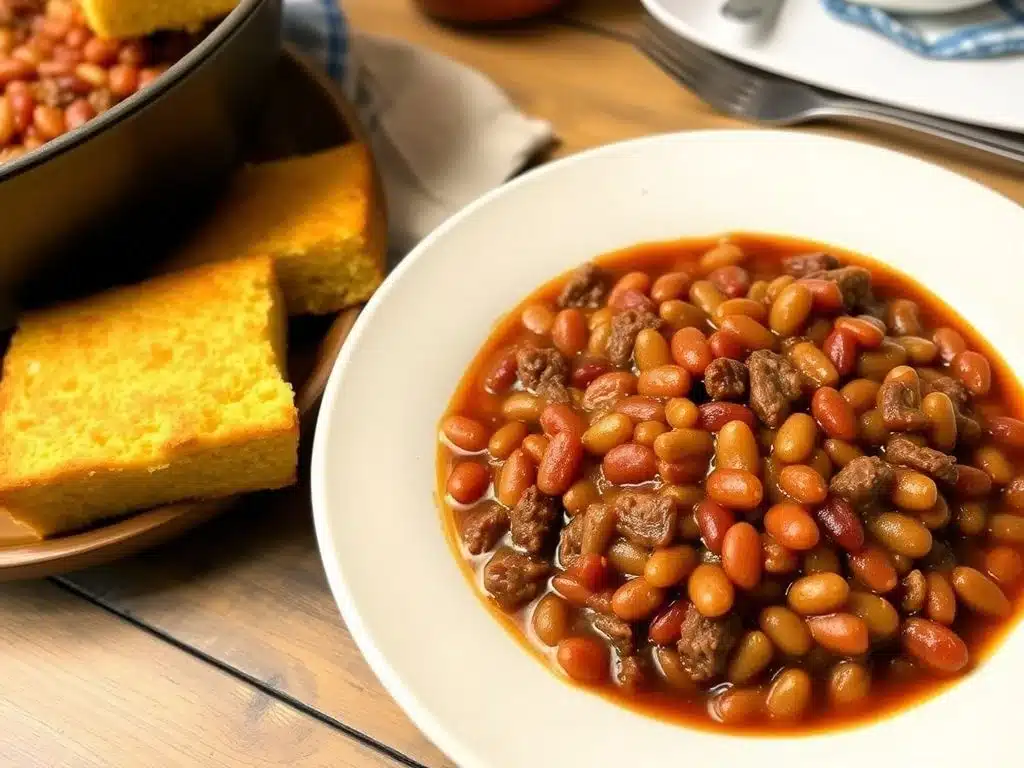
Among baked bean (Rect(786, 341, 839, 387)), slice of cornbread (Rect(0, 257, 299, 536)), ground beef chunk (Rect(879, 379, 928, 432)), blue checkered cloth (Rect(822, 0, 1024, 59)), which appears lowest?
slice of cornbread (Rect(0, 257, 299, 536))

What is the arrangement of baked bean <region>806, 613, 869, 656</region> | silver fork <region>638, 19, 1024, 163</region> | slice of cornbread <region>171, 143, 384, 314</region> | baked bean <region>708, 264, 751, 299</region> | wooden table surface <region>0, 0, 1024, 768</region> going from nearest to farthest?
baked bean <region>806, 613, 869, 656</region>, wooden table surface <region>0, 0, 1024, 768</region>, baked bean <region>708, 264, 751, 299</region>, slice of cornbread <region>171, 143, 384, 314</region>, silver fork <region>638, 19, 1024, 163</region>

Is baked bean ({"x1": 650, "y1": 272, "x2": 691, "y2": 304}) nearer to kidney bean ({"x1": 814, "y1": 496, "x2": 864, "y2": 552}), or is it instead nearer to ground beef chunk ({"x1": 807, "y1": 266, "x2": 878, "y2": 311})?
ground beef chunk ({"x1": 807, "y1": 266, "x2": 878, "y2": 311})

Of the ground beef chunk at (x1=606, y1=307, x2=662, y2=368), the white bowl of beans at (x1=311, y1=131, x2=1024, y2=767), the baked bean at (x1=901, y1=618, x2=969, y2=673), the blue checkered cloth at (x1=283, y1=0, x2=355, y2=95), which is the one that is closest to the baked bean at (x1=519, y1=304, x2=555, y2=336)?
the white bowl of beans at (x1=311, y1=131, x2=1024, y2=767)

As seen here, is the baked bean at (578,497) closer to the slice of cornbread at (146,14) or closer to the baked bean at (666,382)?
the baked bean at (666,382)

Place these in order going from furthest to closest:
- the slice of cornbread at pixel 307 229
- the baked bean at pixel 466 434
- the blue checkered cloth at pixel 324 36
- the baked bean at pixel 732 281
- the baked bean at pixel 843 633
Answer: the blue checkered cloth at pixel 324 36 < the slice of cornbread at pixel 307 229 < the baked bean at pixel 732 281 < the baked bean at pixel 466 434 < the baked bean at pixel 843 633

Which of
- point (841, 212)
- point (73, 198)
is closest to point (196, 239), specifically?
point (73, 198)

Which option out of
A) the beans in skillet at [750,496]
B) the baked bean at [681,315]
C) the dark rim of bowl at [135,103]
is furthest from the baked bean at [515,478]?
the dark rim of bowl at [135,103]

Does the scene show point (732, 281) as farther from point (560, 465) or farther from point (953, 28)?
point (953, 28)
